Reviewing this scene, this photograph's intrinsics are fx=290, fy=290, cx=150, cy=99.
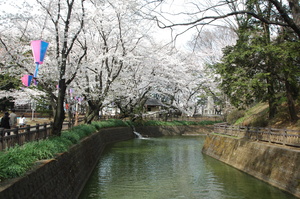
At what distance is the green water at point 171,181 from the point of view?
11.5 meters

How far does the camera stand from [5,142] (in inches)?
331

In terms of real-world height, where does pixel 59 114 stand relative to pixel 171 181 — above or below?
above

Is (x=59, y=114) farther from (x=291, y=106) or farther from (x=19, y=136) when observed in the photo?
(x=291, y=106)

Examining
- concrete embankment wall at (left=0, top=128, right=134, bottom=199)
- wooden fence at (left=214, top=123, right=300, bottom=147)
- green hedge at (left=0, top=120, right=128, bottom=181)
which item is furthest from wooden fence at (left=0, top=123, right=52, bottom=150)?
wooden fence at (left=214, top=123, right=300, bottom=147)

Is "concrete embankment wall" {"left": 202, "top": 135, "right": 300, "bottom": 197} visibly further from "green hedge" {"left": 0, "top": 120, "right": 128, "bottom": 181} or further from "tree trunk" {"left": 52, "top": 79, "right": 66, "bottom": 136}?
"tree trunk" {"left": 52, "top": 79, "right": 66, "bottom": 136}

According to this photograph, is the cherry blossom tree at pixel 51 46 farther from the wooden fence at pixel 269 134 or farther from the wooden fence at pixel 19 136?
the wooden fence at pixel 269 134

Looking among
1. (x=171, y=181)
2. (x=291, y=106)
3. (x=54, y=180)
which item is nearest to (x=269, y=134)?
(x=291, y=106)

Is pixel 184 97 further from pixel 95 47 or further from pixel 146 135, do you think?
pixel 95 47

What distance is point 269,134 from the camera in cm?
1473

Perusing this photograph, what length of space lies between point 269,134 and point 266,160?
1.69 m

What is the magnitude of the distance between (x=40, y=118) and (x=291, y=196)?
37870 millimetres

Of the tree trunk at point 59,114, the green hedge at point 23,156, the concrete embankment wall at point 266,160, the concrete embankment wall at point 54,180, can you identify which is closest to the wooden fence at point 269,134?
the concrete embankment wall at point 266,160

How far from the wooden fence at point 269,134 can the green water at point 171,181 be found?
2.17 metres

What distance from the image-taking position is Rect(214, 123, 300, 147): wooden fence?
1286 centimetres
